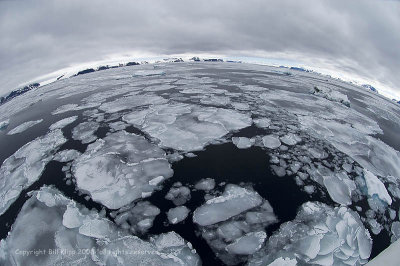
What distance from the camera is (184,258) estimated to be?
1.99m

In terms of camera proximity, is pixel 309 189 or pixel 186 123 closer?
pixel 309 189

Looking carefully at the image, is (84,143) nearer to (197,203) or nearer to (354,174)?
(197,203)

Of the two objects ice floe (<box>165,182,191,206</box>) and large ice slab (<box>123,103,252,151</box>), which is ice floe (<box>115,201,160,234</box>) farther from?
large ice slab (<box>123,103,252,151</box>)

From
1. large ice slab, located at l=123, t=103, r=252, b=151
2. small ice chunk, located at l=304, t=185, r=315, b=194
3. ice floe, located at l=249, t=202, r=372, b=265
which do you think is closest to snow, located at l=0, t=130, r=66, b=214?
large ice slab, located at l=123, t=103, r=252, b=151

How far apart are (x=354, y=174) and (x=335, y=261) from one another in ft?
6.41

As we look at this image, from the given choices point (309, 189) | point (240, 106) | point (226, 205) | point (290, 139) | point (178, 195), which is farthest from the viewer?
point (240, 106)

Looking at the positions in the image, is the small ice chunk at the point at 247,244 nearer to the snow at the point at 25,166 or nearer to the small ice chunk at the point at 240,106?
the snow at the point at 25,166

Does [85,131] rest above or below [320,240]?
above

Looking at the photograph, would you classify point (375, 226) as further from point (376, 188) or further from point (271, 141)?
point (271, 141)

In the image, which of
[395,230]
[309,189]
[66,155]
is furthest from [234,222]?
[66,155]

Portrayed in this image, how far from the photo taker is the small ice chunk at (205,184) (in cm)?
287

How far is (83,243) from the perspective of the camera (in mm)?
2080

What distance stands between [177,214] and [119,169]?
50.9 inches

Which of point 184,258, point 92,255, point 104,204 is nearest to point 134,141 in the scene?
point 104,204
